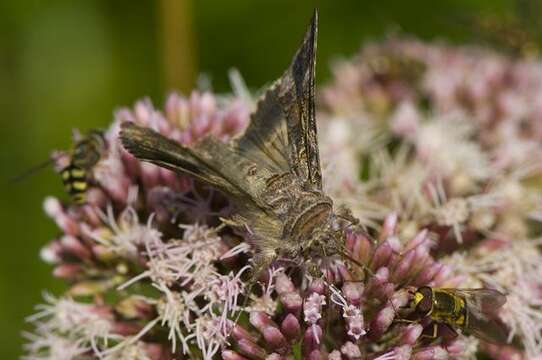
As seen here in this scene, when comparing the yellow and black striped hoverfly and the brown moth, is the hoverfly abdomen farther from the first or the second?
the brown moth

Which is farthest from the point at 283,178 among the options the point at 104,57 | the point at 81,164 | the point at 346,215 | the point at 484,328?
the point at 104,57

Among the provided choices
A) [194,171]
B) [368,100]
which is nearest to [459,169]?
[368,100]

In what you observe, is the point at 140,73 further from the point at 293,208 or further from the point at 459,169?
the point at 293,208

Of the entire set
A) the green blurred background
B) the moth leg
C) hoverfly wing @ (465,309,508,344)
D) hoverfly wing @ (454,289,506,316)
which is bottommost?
hoverfly wing @ (465,309,508,344)

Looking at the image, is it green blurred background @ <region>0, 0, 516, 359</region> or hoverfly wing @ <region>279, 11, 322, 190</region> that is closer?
hoverfly wing @ <region>279, 11, 322, 190</region>

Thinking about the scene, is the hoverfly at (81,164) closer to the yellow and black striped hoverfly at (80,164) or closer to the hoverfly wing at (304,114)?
the yellow and black striped hoverfly at (80,164)

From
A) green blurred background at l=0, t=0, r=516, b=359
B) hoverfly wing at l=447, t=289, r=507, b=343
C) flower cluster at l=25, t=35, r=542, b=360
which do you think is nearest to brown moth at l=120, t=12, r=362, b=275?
flower cluster at l=25, t=35, r=542, b=360
